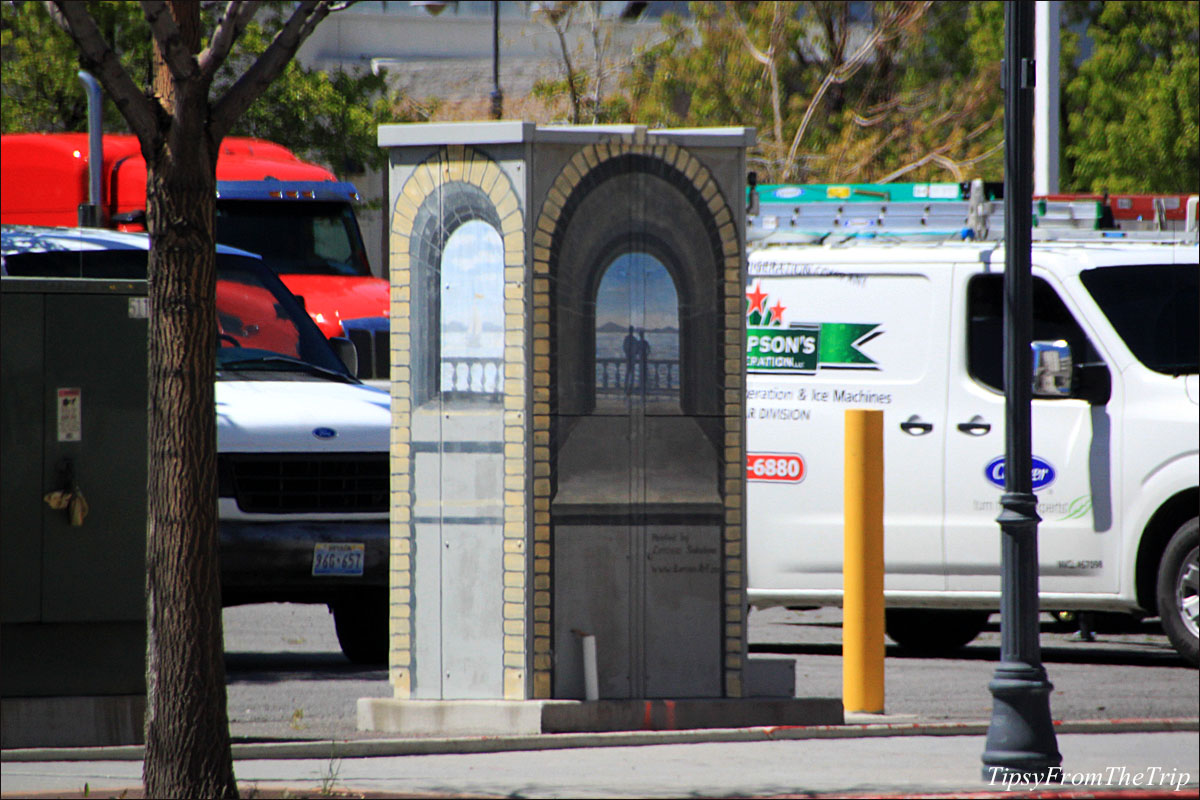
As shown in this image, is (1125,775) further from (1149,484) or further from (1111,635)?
(1111,635)

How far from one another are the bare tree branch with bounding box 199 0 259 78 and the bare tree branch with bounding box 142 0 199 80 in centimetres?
5

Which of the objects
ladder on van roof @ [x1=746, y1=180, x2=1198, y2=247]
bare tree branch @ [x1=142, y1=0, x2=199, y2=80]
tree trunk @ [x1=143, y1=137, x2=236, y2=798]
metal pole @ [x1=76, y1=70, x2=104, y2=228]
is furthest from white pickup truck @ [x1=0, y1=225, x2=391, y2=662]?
metal pole @ [x1=76, y1=70, x2=104, y2=228]

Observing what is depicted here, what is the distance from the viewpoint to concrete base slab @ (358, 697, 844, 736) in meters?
8.14

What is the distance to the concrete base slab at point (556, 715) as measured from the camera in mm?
8141

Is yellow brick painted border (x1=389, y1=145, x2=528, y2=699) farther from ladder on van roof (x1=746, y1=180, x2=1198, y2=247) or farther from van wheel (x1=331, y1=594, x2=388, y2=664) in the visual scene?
ladder on van roof (x1=746, y1=180, x2=1198, y2=247)

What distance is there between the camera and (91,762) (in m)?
7.56

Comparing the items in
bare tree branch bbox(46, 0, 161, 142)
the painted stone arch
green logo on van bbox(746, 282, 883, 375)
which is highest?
bare tree branch bbox(46, 0, 161, 142)

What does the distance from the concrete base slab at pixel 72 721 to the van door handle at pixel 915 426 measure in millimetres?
5056

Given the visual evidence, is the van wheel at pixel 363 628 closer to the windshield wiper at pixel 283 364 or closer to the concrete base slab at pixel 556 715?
the windshield wiper at pixel 283 364

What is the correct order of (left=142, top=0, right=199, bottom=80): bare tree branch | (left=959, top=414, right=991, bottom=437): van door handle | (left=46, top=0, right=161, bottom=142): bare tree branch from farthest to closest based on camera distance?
(left=959, top=414, right=991, bottom=437): van door handle, (left=142, top=0, right=199, bottom=80): bare tree branch, (left=46, top=0, right=161, bottom=142): bare tree branch

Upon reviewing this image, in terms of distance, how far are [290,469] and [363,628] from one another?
4.68ft

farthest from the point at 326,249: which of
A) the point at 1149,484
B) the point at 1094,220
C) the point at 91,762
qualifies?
the point at 91,762

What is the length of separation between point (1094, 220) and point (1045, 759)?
16.2 feet

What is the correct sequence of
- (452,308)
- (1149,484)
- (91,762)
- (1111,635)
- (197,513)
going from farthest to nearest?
(1111,635)
(1149,484)
(452,308)
(91,762)
(197,513)
